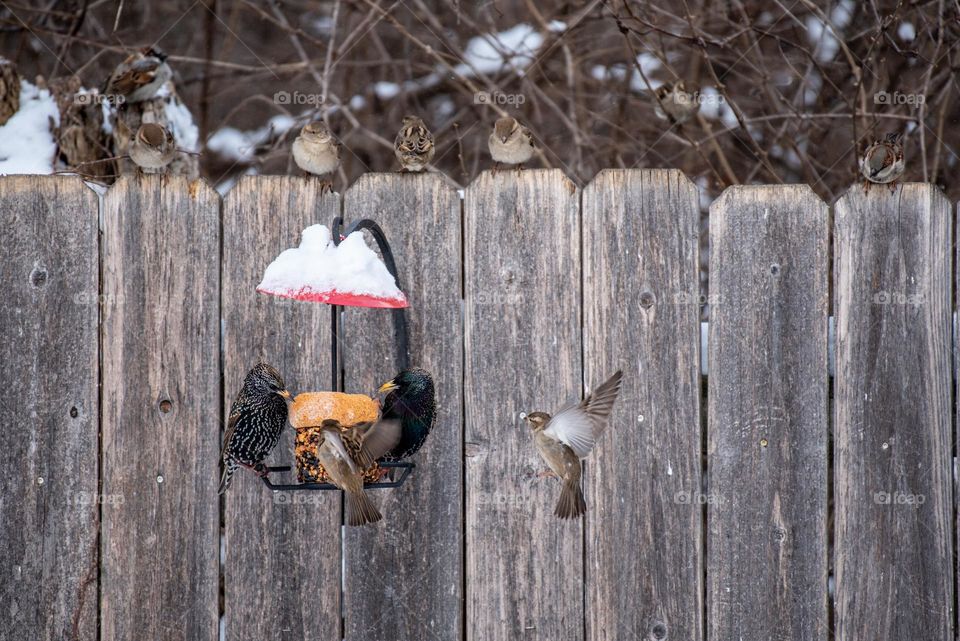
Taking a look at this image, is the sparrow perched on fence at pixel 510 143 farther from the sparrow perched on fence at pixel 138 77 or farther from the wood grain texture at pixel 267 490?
the sparrow perched on fence at pixel 138 77

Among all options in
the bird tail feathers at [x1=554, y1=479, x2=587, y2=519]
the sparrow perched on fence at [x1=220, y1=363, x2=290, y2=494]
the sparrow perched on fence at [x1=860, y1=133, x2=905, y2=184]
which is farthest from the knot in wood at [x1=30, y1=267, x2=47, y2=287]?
the sparrow perched on fence at [x1=860, y1=133, x2=905, y2=184]

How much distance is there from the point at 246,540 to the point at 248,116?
3.16 m

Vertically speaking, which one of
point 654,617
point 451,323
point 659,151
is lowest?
point 654,617

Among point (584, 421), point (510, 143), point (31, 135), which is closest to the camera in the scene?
point (584, 421)

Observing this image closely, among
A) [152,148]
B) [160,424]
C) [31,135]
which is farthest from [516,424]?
[31,135]

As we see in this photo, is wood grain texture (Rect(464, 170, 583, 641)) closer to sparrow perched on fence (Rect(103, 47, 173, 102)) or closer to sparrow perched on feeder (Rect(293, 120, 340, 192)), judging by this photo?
sparrow perched on feeder (Rect(293, 120, 340, 192))

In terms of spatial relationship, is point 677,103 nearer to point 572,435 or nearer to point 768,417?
point 768,417

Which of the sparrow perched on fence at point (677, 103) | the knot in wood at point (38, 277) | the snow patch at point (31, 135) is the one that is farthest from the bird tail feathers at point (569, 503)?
the snow patch at point (31, 135)

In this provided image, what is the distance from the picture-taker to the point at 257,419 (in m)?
2.97

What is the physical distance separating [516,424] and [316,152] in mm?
1320

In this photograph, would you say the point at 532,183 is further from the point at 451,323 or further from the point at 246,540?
the point at 246,540

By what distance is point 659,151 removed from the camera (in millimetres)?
5348

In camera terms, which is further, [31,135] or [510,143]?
[31,135]

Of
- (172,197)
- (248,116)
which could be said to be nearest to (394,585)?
(172,197)
